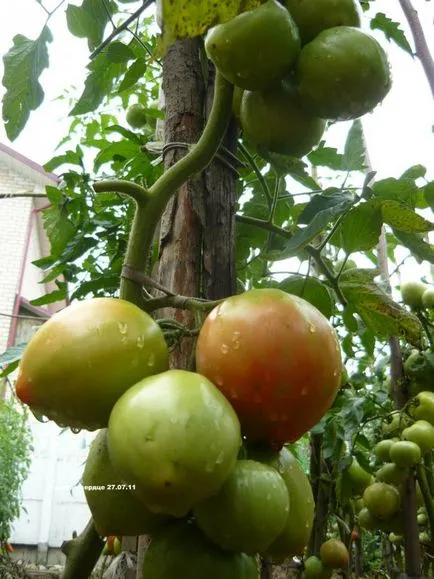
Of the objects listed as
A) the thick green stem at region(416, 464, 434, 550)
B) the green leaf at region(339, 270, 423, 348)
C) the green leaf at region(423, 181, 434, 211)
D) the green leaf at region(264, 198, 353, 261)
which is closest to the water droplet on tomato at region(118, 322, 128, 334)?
the green leaf at region(264, 198, 353, 261)

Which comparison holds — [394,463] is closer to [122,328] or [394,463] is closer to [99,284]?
[99,284]

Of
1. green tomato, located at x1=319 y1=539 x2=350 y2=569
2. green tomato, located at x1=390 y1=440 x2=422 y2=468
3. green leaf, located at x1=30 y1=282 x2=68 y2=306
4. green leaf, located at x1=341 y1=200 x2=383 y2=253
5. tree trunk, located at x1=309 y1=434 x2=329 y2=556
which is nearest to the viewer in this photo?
green leaf, located at x1=341 y1=200 x2=383 y2=253

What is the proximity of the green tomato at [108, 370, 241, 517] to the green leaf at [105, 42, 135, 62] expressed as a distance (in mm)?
1060

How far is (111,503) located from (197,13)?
58cm

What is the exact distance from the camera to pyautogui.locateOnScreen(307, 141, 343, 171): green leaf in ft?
4.45

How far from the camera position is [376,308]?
111 centimetres

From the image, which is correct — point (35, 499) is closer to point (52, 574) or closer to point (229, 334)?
point (52, 574)

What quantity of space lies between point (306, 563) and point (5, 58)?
2224mm

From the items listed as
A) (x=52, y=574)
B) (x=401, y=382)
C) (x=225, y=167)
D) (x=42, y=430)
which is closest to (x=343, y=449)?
(x=401, y=382)

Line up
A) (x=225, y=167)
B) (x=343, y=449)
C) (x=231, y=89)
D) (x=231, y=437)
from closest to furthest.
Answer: (x=231, y=437)
(x=231, y=89)
(x=225, y=167)
(x=343, y=449)

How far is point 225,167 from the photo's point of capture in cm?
99

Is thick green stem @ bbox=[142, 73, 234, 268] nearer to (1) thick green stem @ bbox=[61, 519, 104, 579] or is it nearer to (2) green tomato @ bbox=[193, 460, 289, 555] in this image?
(2) green tomato @ bbox=[193, 460, 289, 555]

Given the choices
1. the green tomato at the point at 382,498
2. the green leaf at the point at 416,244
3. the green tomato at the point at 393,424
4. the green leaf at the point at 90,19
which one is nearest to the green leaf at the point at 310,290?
the green leaf at the point at 416,244

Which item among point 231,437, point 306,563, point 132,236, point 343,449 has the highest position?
point 132,236
